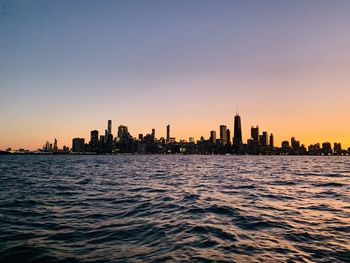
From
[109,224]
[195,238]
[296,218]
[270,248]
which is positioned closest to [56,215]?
[109,224]

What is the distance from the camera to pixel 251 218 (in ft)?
56.3

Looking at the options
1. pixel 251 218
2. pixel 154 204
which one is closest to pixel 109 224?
pixel 154 204

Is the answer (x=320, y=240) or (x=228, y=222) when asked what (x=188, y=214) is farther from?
(x=320, y=240)

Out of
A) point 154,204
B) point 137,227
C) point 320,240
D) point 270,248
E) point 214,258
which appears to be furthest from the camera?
point 154,204

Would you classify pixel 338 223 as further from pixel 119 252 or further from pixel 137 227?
pixel 119 252

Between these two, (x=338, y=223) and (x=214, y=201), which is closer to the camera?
(x=338, y=223)

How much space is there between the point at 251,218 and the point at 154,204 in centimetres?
755

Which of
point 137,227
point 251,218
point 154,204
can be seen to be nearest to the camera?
point 137,227

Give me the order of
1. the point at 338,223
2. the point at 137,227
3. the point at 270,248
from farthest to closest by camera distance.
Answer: the point at 338,223 < the point at 137,227 < the point at 270,248

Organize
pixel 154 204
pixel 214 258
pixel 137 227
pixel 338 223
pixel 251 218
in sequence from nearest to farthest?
pixel 214 258
pixel 137 227
pixel 338 223
pixel 251 218
pixel 154 204

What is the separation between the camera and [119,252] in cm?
1093

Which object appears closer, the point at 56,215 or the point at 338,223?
the point at 338,223

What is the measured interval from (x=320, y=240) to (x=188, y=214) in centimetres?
771

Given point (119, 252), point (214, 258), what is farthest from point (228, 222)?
point (119, 252)
